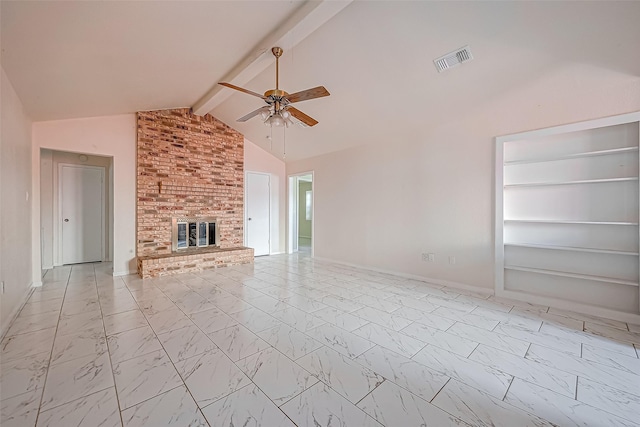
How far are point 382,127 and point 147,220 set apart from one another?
4.56 metres

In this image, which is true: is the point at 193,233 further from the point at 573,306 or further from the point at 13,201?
the point at 573,306

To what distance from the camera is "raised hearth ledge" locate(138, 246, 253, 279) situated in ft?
14.8

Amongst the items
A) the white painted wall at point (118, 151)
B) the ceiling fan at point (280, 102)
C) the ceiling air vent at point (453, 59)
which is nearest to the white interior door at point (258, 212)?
the white painted wall at point (118, 151)

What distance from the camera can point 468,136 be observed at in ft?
12.5

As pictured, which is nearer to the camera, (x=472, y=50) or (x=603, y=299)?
(x=472, y=50)

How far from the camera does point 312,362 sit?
199cm

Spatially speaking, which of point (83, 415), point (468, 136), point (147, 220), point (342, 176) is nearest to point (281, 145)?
point (342, 176)

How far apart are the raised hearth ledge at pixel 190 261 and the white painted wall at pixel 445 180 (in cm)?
201

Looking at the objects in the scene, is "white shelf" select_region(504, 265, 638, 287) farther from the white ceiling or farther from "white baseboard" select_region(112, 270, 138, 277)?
"white baseboard" select_region(112, 270, 138, 277)

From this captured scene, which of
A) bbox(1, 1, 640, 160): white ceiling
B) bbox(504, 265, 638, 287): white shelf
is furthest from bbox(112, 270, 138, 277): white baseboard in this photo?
bbox(504, 265, 638, 287): white shelf

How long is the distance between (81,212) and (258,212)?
3.67m

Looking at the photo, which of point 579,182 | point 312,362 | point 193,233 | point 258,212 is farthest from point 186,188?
point 579,182

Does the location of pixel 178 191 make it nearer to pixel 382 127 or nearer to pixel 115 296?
pixel 115 296

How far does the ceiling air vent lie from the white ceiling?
68 mm
